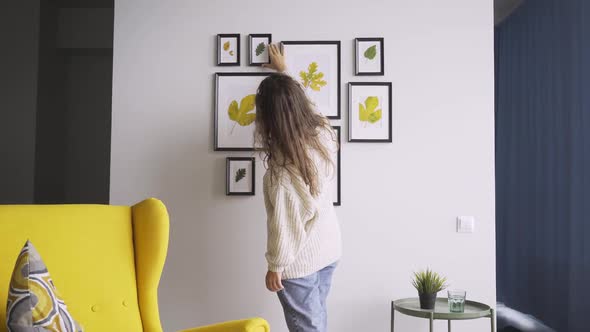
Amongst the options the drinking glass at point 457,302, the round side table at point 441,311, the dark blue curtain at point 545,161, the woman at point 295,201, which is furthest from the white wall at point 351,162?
the dark blue curtain at point 545,161

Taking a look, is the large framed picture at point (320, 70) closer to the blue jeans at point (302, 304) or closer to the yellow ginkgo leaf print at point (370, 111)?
the yellow ginkgo leaf print at point (370, 111)

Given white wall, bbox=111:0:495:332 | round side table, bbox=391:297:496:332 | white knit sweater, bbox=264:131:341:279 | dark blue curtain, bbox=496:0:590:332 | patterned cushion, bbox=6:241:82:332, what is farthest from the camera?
dark blue curtain, bbox=496:0:590:332

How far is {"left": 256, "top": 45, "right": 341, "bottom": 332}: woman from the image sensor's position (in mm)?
2000

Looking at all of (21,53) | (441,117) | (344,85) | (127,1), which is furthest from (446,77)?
(21,53)

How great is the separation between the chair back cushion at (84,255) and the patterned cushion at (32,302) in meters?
0.22

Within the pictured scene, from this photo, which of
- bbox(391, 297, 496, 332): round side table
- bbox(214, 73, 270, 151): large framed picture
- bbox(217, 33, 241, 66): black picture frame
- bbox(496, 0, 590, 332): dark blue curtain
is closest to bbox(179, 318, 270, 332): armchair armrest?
bbox(391, 297, 496, 332): round side table

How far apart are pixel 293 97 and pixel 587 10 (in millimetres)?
2018

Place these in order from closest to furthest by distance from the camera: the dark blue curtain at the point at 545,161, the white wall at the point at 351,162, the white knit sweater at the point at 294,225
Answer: the white knit sweater at the point at 294,225, the white wall at the point at 351,162, the dark blue curtain at the point at 545,161

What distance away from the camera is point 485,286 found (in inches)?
102

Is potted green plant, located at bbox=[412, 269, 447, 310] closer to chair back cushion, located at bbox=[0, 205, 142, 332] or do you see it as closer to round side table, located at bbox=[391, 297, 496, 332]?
round side table, located at bbox=[391, 297, 496, 332]

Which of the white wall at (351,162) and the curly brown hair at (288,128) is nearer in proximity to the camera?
the curly brown hair at (288,128)

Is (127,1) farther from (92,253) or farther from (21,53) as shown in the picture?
(92,253)

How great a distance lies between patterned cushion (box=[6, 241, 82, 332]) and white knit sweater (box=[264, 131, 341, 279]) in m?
0.78

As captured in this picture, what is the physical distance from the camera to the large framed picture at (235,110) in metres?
2.65
